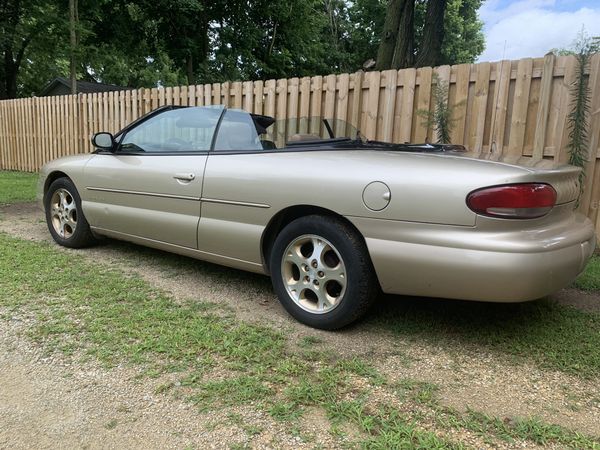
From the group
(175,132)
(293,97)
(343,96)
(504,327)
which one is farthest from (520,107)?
(175,132)

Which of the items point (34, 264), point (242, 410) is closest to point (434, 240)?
point (242, 410)

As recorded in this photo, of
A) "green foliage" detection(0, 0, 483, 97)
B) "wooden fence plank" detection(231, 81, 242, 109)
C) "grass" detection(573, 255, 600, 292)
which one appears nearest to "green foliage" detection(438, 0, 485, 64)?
"green foliage" detection(0, 0, 483, 97)

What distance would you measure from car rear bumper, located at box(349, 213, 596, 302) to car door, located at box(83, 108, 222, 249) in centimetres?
152

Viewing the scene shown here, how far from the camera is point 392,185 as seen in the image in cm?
266

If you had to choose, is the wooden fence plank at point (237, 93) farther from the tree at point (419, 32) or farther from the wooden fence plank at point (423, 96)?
the tree at point (419, 32)

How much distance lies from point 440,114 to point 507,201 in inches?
129

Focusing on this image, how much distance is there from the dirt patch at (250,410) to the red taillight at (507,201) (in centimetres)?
84

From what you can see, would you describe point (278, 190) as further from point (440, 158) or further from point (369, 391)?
point (369, 391)

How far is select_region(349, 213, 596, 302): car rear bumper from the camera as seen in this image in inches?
94.7

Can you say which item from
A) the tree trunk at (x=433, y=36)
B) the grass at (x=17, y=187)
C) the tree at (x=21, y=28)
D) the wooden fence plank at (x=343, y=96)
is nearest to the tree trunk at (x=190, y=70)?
the tree at (x=21, y=28)

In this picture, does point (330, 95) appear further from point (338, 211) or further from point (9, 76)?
point (9, 76)

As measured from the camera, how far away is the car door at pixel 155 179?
3723 millimetres

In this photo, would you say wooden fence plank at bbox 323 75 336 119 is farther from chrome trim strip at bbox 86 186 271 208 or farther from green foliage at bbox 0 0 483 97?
green foliage at bbox 0 0 483 97

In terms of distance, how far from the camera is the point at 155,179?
392 cm
